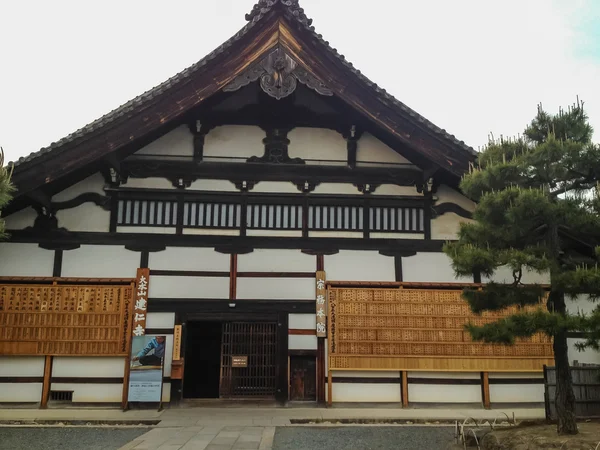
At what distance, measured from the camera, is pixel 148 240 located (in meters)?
12.1

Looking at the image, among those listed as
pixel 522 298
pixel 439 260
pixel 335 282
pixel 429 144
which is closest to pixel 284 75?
pixel 429 144

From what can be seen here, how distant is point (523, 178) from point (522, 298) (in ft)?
6.06

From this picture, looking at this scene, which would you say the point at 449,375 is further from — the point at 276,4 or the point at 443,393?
the point at 276,4

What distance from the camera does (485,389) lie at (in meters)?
12.0

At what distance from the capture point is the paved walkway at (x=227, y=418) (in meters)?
8.38

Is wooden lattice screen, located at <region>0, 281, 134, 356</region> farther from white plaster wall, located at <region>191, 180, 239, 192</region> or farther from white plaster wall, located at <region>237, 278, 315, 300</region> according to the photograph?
white plaster wall, located at <region>191, 180, 239, 192</region>

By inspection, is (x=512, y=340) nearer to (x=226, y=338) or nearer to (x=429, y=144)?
(x=429, y=144)

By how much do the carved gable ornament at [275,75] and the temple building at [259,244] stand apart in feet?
0.14

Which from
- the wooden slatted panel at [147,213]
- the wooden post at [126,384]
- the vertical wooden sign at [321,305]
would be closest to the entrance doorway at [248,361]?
the vertical wooden sign at [321,305]

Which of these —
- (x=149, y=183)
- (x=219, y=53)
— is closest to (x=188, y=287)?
(x=149, y=183)

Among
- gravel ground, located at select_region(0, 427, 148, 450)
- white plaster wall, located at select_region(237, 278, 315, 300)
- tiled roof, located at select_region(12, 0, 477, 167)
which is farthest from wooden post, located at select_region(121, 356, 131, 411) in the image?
tiled roof, located at select_region(12, 0, 477, 167)

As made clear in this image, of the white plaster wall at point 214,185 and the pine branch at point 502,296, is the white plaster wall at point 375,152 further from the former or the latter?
the pine branch at point 502,296

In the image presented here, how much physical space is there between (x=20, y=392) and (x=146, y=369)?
2.71 metres

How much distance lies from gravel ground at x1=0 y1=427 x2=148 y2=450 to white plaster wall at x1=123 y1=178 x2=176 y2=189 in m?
→ 5.33
